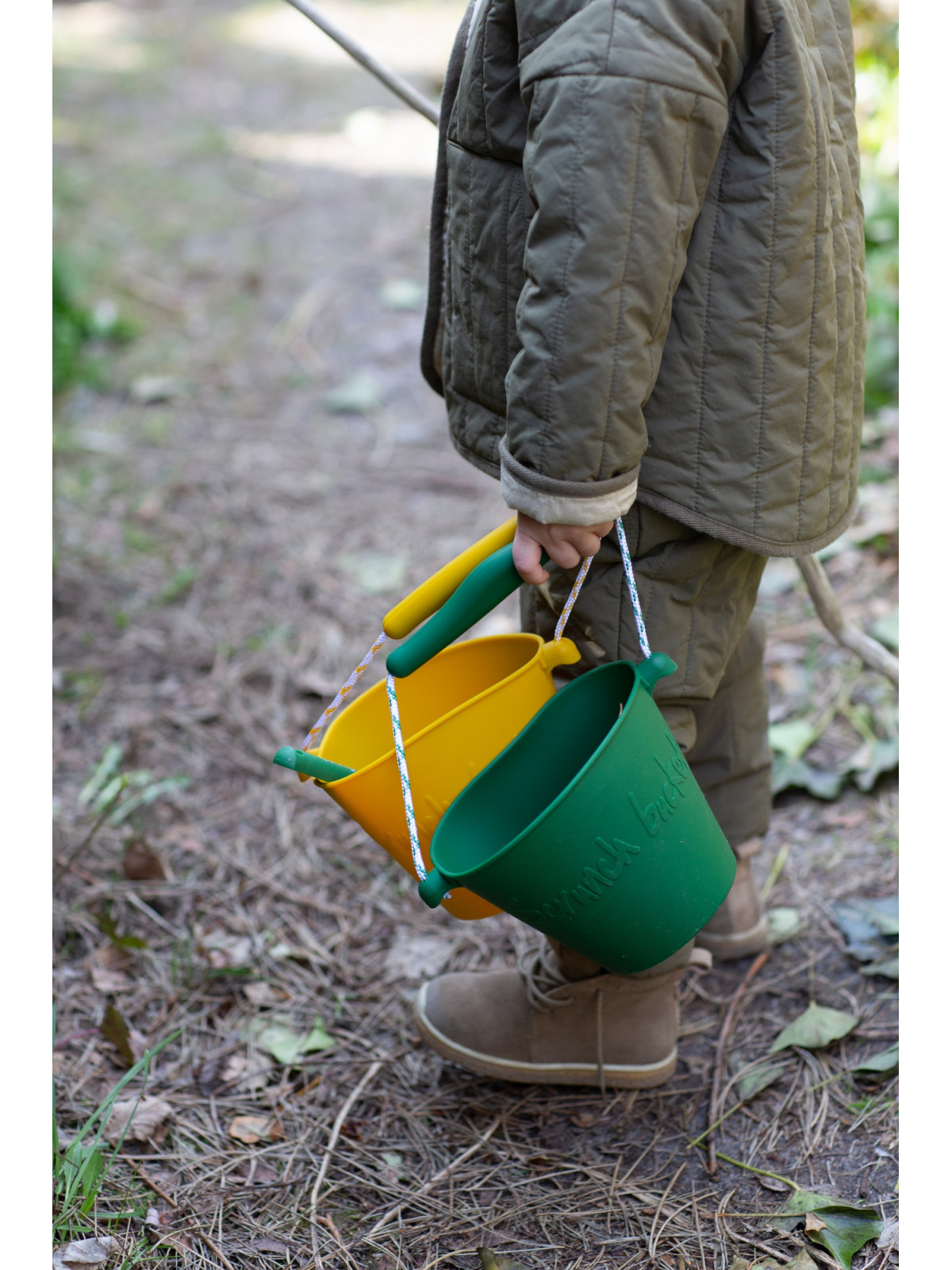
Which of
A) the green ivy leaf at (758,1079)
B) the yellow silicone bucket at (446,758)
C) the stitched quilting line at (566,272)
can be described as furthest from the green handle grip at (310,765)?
the green ivy leaf at (758,1079)

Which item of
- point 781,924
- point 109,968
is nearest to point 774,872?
point 781,924

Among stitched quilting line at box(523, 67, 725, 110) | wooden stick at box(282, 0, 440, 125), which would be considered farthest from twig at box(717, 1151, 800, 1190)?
wooden stick at box(282, 0, 440, 125)

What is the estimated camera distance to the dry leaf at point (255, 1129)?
1.55m

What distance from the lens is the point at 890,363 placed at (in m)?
3.28

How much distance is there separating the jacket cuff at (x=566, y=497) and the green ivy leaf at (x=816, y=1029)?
90 centimetres

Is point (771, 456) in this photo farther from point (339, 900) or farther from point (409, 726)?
point (339, 900)

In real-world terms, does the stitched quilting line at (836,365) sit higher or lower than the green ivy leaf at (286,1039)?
higher

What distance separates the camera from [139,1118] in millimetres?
1543

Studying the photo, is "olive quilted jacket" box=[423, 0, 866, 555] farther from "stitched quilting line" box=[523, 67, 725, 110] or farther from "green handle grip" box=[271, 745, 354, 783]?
"green handle grip" box=[271, 745, 354, 783]

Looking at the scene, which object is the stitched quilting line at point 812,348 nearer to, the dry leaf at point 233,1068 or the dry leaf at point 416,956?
the dry leaf at point 416,956

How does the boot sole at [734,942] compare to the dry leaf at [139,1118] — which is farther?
the boot sole at [734,942]

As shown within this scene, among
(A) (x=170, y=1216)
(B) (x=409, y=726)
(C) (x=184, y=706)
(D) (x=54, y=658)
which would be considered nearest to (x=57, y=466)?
(D) (x=54, y=658)

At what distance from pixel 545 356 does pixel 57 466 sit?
100 inches

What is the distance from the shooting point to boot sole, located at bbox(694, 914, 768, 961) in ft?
5.96
